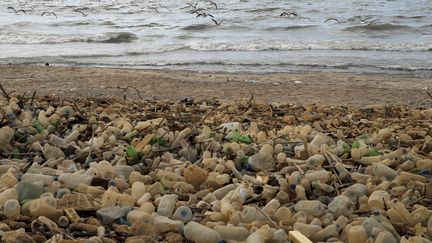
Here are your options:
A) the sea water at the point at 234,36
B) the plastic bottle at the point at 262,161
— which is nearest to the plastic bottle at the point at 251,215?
the plastic bottle at the point at 262,161

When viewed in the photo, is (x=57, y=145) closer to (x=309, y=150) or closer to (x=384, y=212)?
(x=309, y=150)

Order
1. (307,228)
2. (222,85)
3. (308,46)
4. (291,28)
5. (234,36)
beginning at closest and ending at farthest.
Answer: (307,228)
(222,85)
(308,46)
(234,36)
(291,28)

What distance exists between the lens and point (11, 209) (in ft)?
7.14

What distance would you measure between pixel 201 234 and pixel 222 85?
235 inches

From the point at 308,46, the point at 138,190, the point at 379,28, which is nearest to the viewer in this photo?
the point at 138,190

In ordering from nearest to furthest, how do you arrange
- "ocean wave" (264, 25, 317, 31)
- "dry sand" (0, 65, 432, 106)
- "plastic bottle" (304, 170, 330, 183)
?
"plastic bottle" (304, 170, 330, 183) < "dry sand" (0, 65, 432, 106) < "ocean wave" (264, 25, 317, 31)

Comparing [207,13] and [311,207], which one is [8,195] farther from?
[207,13]

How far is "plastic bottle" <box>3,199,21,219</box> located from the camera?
217 cm

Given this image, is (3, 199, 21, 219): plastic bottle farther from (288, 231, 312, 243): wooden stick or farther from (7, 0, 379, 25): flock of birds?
(7, 0, 379, 25): flock of birds

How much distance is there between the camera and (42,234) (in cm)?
204

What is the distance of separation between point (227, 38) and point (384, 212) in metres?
11.0

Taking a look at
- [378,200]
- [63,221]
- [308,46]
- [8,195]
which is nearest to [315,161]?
[378,200]

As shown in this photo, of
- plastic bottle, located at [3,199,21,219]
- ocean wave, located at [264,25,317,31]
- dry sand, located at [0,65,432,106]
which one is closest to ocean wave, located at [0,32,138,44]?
ocean wave, located at [264,25,317,31]

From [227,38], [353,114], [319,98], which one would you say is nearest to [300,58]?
[227,38]
